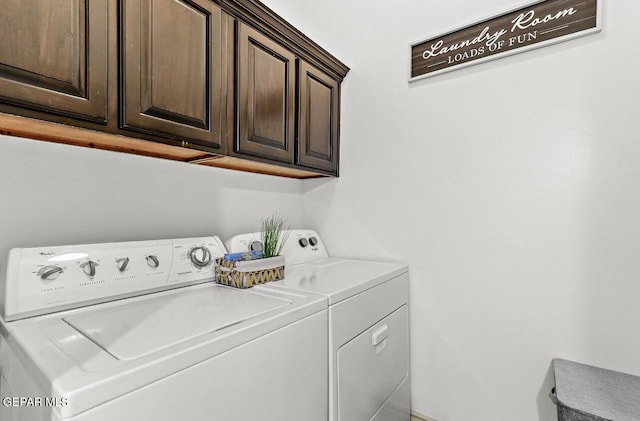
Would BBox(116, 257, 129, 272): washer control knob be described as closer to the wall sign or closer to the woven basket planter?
the woven basket planter

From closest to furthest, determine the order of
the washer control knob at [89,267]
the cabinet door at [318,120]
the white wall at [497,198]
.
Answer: the washer control knob at [89,267] < the white wall at [497,198] < the cabinet door at [318,120]

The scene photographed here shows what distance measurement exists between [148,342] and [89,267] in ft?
1.51

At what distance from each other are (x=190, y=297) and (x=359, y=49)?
5.41ft

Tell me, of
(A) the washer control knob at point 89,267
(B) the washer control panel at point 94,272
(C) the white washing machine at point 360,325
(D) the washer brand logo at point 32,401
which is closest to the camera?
(D) the washer brand logo at point 32,401

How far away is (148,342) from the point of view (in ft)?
2.32

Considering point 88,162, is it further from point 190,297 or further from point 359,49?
point 359,49

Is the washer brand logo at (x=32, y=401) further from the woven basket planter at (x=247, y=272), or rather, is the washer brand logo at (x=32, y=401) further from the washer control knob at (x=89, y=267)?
the woven basket planter at (x=247, y=272)

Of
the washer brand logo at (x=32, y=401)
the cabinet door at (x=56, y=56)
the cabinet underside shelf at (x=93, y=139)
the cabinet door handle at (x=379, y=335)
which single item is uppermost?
the cabinet door at (x=56, y=56)

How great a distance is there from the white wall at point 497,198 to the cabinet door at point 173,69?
3.13 ft

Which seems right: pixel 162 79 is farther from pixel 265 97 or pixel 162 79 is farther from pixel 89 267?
pixel 89 267

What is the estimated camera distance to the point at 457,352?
158cm

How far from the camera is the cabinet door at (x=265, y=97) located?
1320 mm

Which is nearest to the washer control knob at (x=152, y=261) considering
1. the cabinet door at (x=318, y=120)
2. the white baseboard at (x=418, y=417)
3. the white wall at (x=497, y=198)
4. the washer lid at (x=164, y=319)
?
the washer lid at (x=164, y=319)

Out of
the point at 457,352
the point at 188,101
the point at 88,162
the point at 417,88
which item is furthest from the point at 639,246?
the point at 88,162
